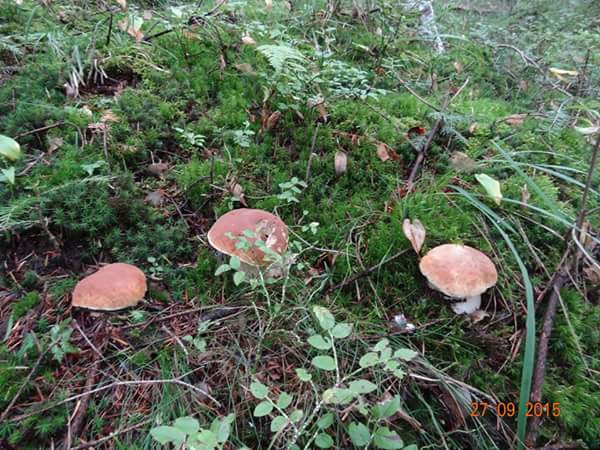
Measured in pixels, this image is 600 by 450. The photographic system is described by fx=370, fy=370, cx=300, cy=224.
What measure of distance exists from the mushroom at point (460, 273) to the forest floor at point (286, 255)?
15cm

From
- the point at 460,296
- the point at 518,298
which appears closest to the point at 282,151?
the point at 460,296

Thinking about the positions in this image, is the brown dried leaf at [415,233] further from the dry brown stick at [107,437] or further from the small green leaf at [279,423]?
the dry brown stick at [107,437]

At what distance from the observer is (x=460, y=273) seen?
2000 millimetres

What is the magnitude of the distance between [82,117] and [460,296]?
9.63ft

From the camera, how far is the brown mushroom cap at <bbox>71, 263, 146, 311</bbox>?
1972 millimetres

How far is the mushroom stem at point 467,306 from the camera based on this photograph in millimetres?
2116

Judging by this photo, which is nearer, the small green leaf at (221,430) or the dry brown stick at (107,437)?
the small green leaf at (221,430)

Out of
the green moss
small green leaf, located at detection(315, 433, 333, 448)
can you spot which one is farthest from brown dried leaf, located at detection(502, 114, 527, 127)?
the green moss

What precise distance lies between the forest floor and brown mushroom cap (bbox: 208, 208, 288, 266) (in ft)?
0.51

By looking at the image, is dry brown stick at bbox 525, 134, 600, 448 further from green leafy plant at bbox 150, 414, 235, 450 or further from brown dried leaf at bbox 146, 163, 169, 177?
brown dried leaf at bbox 146, 163, 169, 177

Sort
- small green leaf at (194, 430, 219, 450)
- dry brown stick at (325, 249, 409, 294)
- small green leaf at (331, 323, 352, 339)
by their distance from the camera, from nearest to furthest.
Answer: small green leaf at (194, 430, 219, 450) → small green leaf at (331, 323, 352, 339) → dry brown stick at (325, 249, 409, 294)

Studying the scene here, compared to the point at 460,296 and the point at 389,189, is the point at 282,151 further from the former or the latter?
the point at 460,296

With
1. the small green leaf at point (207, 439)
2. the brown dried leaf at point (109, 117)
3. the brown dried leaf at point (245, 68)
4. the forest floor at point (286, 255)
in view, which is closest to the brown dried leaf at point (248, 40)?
the forest floor at point (286, 255)

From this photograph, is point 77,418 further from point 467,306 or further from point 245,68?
point 245,68
